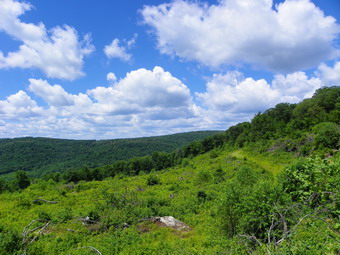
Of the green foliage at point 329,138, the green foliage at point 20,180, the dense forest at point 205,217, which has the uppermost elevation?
the green foliage at point 329,138

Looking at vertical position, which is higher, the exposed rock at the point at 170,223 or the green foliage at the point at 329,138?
the green foliage at the point at 329,138

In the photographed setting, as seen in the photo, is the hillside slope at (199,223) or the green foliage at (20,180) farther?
the green foliage at (20,180)

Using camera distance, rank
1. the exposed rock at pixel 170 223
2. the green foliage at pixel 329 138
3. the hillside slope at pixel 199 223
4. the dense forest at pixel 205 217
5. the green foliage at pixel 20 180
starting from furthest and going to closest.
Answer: the green foliage at pixel 20 180, the green foliage at pixel 329 138, the exposed rock at pixel 170 223, the hillside slope at pixel 199 223, the dense forest at pixel 205 217

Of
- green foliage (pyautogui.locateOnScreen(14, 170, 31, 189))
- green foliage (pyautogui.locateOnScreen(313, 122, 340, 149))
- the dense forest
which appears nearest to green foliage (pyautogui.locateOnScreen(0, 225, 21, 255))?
the dense forest

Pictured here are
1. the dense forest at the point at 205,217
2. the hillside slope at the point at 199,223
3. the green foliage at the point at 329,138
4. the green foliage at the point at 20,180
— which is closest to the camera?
the dense forest at the point at 205,217

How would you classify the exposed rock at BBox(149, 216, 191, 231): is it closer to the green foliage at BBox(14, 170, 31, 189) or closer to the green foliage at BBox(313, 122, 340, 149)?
the green foliage at BBox(313, 122, 340, 149)

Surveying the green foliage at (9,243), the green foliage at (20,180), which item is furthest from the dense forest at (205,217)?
the green foliage at (20,180)

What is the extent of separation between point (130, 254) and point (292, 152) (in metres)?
41.6

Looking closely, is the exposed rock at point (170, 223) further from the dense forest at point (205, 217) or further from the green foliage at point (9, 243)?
the green foliage at point (9, 243)

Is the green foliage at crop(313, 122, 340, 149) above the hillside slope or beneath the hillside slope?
above

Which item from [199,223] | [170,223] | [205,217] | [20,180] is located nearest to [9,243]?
[170,223]

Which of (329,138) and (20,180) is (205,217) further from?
(20,180)

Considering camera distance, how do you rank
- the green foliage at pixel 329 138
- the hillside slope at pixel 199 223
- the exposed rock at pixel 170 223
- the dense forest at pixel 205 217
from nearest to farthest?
the dense forest at pixel 205 217 < the hillside slope at pixel 199 223 < the exposed rock at pixel 170 223 < the green foliage at pixel 329 138

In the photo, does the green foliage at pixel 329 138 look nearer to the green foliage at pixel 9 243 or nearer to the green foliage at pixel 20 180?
the green foliage at pixel 9 243
